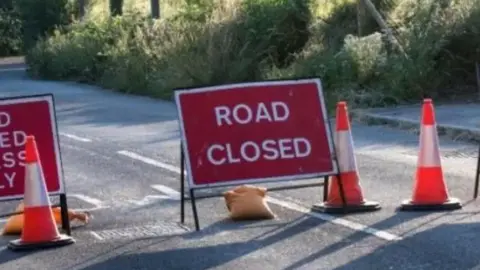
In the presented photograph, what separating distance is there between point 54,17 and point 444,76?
40.5 m

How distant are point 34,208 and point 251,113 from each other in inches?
82.3

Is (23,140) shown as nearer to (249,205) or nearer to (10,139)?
(10,139)

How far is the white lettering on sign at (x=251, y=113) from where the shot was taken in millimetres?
10883

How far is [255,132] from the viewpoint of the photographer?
10977 mm

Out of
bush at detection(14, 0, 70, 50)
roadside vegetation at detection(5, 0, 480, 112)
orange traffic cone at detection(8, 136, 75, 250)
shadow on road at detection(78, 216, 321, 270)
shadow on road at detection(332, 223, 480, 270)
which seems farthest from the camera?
bush at detection(14, 0, 70, 50)

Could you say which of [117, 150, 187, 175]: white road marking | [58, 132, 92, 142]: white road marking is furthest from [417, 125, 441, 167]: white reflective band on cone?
[58, 132, 92, 142]: white road marking

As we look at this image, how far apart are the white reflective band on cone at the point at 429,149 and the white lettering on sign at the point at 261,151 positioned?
0.97 m

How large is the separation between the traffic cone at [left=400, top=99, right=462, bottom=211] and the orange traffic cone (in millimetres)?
3085

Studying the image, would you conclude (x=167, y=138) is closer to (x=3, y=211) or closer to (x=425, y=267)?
(x=3, y=211)

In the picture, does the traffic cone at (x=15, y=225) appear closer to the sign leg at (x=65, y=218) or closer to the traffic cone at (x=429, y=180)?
the sign leg at (x=65, y=218)

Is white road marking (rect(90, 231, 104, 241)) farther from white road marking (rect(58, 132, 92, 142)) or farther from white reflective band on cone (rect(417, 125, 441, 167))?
white road marking (rect(58, 132, 92, 142))

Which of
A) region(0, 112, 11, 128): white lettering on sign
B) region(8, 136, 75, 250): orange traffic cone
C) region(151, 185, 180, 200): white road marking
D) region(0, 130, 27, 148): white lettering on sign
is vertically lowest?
region(151, 185, 180, 200): white road marking

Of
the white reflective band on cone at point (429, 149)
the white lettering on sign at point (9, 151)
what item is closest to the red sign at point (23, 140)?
the white lettering on sign at point (9, 151)

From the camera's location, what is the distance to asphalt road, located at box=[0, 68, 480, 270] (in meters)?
9.20
